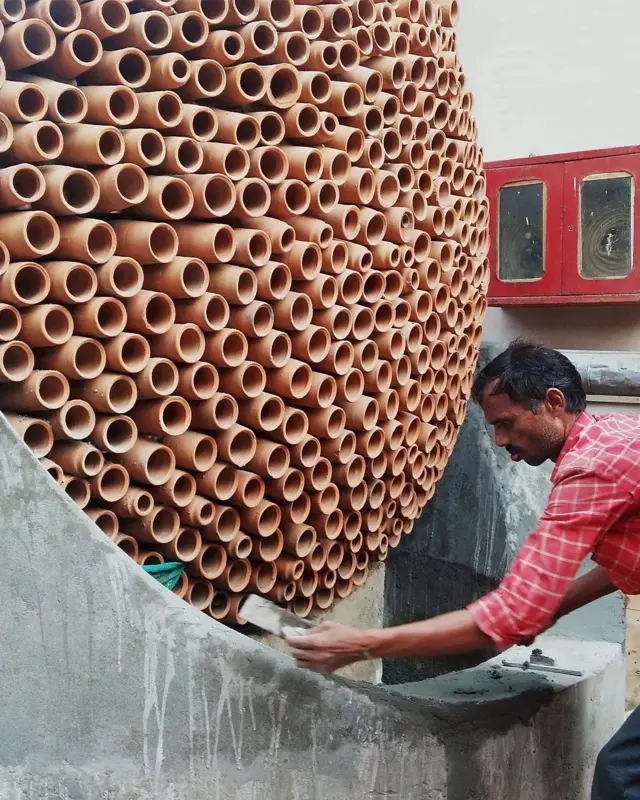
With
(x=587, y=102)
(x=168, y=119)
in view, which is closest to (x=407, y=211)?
(x=168, y=119)

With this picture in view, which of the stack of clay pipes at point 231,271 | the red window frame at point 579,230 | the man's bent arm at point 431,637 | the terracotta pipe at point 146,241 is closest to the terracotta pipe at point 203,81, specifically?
the stack of clay pipes at point 231,271

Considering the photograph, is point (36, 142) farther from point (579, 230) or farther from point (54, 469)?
point (579, 230)

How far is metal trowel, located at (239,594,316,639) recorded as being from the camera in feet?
7.14

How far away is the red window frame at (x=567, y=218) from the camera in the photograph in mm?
5422

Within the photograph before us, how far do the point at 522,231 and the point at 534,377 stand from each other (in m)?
3.50

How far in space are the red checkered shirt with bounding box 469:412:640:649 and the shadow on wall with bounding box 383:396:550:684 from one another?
1.94 meters

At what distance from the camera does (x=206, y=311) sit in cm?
229

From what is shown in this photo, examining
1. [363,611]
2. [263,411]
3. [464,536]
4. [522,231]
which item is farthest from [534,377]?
[522,231]

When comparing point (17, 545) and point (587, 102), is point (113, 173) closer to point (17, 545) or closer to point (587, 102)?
point (17, 545)

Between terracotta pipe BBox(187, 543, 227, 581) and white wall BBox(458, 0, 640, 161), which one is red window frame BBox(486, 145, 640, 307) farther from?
terracotta pipe BBox(187, 543, 227, 581)

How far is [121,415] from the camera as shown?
2.18 m

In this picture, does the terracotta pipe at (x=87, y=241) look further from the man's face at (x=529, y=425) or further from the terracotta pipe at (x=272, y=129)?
the man's face at (x=529, y=425)

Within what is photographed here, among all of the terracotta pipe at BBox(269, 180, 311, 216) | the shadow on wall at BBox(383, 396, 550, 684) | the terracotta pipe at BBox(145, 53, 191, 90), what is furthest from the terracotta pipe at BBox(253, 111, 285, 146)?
the shadow on wall at BBox(383, 396, 550, 684)

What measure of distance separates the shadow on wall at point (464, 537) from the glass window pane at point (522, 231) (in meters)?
1.73
